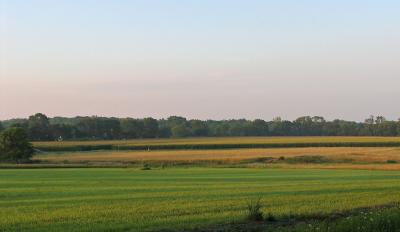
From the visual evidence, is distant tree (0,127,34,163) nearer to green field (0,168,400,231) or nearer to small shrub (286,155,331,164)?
small shrub (286,155,331,164)

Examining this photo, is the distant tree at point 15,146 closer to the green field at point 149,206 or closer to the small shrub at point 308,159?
the small shrub at point 308,159

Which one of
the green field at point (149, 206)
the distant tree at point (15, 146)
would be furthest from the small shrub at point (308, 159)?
the green field at point (149, 206)

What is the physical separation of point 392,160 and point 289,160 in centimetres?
1608

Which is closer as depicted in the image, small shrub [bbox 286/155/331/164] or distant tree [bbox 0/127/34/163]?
small shrub [bbox 286/155/331/164]

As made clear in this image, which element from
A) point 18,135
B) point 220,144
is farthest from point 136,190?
point 220,144

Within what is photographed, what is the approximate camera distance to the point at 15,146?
118500 millimetres

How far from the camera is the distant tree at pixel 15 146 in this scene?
117775mm

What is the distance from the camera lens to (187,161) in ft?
331

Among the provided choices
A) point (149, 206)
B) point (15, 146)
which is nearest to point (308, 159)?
point (15, 146)

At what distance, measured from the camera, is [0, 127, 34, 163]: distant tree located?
117775 mm

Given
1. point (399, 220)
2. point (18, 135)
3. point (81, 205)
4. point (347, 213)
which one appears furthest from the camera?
point (18, 135)

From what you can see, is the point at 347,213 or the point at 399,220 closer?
the point at 399,220

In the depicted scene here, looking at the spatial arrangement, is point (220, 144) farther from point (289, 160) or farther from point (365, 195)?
point (365, 195)

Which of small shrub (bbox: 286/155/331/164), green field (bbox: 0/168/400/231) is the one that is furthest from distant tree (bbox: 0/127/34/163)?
green field (bbox: 0/168/400/231)
